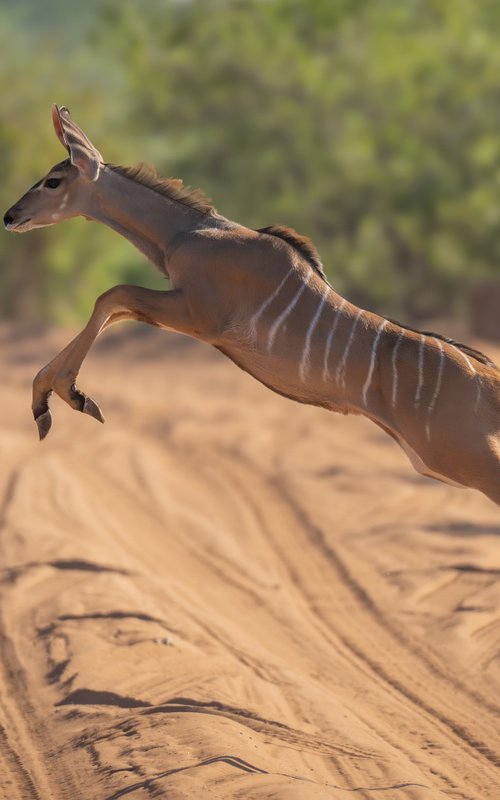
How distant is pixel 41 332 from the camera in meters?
24.6

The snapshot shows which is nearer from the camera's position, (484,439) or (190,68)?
(484,439)

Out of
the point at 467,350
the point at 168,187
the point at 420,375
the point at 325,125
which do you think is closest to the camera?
the point at 420,375

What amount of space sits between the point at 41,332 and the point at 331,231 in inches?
347

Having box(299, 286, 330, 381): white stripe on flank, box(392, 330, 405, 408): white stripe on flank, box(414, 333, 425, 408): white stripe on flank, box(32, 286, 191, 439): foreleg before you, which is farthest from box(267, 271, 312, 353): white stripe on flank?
box(414, 333, 425, 408): white stripe on flank

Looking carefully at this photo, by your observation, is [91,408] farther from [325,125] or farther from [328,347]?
[325,125]

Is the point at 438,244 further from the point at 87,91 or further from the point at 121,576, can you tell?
the point at 121,576

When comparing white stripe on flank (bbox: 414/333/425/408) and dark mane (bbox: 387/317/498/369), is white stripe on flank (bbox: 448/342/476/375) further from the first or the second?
white stripe on flank (bbox: 414/333/425/408)

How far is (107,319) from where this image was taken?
23.2ft

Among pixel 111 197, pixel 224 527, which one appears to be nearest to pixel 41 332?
Answer: pixel 224 527

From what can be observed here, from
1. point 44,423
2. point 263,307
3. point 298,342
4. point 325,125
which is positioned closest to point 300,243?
point 263,307

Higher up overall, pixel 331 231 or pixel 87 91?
pixel 87 91

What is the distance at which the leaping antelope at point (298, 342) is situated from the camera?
6855mm

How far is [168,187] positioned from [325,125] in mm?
23401

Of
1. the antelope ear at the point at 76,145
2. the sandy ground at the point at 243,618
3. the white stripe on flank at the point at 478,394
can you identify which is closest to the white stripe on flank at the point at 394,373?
the white stripe on flank at the point at 478,394
